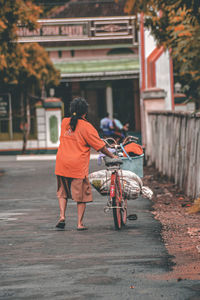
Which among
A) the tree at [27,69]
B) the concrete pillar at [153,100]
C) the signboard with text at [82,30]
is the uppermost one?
the signboard with text at [82,30]

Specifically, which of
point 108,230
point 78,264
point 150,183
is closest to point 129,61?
point 150,183

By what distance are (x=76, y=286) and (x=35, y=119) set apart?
101 ft

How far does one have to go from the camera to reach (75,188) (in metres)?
10.3

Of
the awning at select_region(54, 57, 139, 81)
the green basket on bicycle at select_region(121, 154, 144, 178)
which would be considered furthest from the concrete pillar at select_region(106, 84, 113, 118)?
the green basket on bicycle at select_region(121, 154, 144, 178)

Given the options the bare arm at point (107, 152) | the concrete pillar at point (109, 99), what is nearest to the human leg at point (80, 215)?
the bare arm at point (107, 152)

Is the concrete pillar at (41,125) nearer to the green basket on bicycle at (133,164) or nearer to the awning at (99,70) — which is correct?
the awning at (99,70)

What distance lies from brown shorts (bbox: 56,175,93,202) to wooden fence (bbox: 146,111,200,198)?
10.4ft

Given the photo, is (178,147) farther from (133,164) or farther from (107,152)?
(107,152)

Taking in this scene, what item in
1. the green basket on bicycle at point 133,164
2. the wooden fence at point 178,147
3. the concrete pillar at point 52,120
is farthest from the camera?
the concrete pillar at point 52,120

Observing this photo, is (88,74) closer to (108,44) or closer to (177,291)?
(108,44)

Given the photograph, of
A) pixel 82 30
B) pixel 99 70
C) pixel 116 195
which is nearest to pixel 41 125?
pixel 99 70

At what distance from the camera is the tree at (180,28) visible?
39.6 ft

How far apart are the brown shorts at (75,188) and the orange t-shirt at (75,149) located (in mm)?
113

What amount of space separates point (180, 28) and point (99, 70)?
2311cm
